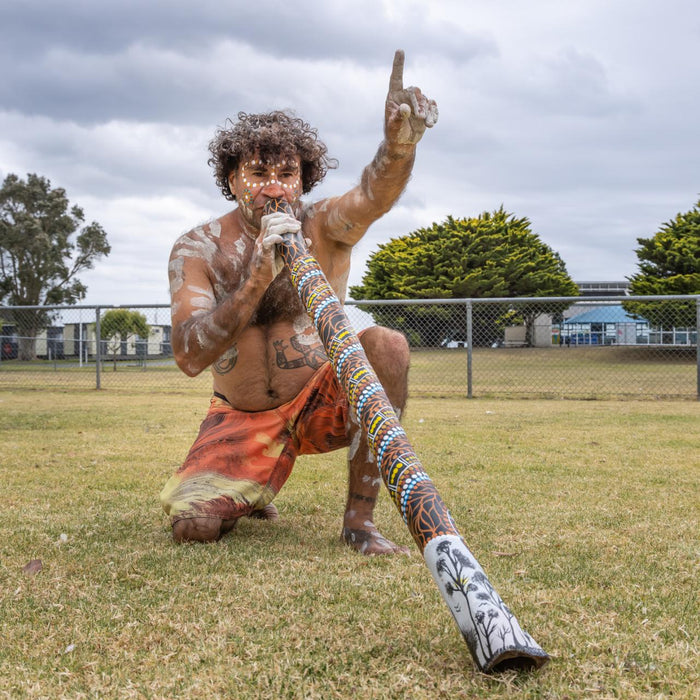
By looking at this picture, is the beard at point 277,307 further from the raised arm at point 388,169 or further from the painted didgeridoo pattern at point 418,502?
the painted didgeridoo pattern at point 418,502

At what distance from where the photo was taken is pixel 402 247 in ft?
106

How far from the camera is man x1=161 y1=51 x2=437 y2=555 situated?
2.67m

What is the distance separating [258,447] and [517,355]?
9.68m

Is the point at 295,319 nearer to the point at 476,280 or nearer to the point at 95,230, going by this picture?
the point at 476,280

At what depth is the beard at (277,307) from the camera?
3.04 m

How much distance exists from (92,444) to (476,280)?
24343mm

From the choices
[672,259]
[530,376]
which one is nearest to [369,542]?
[530,376]

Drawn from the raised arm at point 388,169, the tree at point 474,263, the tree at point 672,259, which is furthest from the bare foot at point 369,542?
the tree at point 474,263

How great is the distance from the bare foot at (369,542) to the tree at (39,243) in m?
35.1

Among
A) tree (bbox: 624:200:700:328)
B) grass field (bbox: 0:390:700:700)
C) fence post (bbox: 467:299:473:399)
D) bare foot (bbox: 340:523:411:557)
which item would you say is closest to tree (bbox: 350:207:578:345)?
tree (bbox: 624:200:700:328)

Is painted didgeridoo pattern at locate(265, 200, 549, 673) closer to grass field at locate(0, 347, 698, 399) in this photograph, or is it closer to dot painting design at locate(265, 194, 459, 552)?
dot painting design at locate(265, 194, 459, 552)

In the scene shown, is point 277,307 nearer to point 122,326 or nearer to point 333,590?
point 333,590

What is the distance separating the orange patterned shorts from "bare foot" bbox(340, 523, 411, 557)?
15.5 inches

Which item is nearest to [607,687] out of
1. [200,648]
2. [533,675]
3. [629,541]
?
[533,675]
